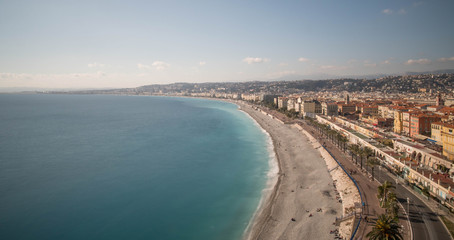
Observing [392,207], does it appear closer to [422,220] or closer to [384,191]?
[422,220]

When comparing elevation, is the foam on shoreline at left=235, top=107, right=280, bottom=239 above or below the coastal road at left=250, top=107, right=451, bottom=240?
below

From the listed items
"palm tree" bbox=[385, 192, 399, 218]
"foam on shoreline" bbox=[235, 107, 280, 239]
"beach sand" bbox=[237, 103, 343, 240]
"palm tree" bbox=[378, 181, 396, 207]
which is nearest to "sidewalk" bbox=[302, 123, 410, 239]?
"palm tree" bbox=[378, 181, 396, 207]

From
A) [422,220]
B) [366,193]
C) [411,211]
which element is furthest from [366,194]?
[422,220]

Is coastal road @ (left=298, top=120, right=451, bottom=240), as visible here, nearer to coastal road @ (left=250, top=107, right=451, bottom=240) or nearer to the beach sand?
coastal road @ (left=250, top=107, right=451, bottom=240)

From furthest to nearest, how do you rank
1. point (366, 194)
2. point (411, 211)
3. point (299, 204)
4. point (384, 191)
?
1. point (299, 204)
2. point (366, 194)
3. point (384, 191)
4. point (411, 211)

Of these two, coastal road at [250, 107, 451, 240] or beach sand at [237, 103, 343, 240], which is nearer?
coastal road at [250, 107, 451, 240]

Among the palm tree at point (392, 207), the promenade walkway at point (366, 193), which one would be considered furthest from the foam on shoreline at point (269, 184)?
the palm tree at point (392, 207)
